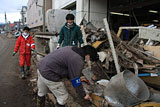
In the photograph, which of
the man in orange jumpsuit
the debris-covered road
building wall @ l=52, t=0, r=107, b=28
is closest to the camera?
the debris-covered road

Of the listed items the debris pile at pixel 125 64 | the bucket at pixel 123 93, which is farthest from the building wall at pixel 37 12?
the bucket at pixel 123 93

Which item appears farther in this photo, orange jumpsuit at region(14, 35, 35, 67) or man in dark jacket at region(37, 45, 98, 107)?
orange jumpsuit at region(14, 35, 35, 67)

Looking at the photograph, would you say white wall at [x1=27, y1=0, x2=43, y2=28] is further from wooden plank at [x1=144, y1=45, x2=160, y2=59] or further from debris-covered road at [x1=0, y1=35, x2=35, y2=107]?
wooden plank at [x1=144, y1=45, x2=160, y2=59]

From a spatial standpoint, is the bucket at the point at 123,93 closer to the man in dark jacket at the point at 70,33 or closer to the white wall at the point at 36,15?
the man in dark jacket at the point at 70,33

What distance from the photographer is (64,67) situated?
8.23 feet

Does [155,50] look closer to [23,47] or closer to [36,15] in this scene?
[23,47]

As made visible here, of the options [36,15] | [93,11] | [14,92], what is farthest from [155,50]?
[36,15]

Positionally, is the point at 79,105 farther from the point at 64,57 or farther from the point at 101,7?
the point at 101,7

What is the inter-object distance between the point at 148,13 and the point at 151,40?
352 centimetres

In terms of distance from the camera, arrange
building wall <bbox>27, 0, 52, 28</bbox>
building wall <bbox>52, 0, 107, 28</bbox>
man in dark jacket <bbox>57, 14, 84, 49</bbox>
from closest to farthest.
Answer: man in dark jacket <bbox>57, 14, 84, 49</bbox> < building wall <bbox>52, 0, 107, 28</bbox> < building wall <bbox>27, 0, 52, 28</bbox>

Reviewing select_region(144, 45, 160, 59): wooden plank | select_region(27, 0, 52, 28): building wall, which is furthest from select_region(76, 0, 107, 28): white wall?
select_region(27, 0, 52, 28): building wall

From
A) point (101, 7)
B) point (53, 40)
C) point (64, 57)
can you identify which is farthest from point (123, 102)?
point (101, 7)

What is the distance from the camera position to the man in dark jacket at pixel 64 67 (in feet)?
7.73

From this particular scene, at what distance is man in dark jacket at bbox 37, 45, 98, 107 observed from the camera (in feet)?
7.73
